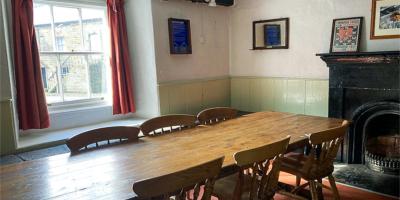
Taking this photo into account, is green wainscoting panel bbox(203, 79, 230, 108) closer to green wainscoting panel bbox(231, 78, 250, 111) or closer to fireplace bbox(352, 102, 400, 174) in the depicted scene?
green wainscoting panel bbox(231, 78, 250, 111)

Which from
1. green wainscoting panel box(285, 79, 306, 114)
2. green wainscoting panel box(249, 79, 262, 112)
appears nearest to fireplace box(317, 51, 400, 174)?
green wainscoting panel box(285, 79, 306, 114)

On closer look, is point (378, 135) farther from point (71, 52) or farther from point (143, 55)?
point (71, 52)

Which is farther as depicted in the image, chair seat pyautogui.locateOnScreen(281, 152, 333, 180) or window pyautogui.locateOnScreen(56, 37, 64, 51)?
window pyautogui.locateOnScreen(56, 37, 64, 51)

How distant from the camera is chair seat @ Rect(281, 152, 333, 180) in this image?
85.2 inches

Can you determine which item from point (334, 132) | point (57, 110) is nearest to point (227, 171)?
point (334, 132)

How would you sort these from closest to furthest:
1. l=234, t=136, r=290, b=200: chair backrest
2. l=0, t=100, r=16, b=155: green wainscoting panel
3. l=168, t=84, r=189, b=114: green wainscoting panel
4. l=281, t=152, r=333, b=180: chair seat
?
1. l=234, t=136, r=290, b=200: chair backrest
2. l=281, t=152, r=333, b=180: chair seat
3. l=0, t=100, r=16, b=155: green wainscoting panel
4. l=168, t=84, r=189, b=114: green wainscoting panel

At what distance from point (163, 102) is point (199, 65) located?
0.78m

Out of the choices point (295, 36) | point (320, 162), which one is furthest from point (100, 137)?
point (295, 36)

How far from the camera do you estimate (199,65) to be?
425cm

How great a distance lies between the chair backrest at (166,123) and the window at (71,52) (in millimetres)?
1661

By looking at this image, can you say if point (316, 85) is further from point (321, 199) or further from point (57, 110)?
point (57, 110)

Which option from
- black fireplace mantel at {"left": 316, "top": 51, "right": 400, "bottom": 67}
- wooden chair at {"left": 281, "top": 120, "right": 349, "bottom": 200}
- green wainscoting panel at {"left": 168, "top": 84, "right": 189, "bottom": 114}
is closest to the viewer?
wooden chair at {"left": 281, "top": 120, "right": 349, "bottom": 200}

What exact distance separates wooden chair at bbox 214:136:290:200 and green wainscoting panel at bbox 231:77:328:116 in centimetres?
205

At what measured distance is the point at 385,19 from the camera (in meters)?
3.18
